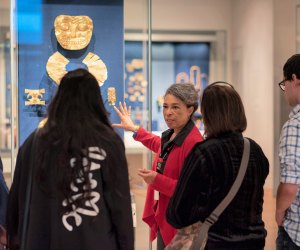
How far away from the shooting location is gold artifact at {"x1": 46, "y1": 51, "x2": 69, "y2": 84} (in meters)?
3.52

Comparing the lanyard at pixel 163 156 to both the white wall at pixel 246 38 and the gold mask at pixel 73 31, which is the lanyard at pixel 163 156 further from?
the white wall at pixel 246 38

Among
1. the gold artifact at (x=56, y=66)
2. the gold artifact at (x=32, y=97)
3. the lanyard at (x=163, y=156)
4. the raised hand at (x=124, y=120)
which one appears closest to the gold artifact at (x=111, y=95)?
the raised hand at (x=124, y=120)

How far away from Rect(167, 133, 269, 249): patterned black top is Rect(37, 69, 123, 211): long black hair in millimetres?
374

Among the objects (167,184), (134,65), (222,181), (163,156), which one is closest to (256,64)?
(134,65)

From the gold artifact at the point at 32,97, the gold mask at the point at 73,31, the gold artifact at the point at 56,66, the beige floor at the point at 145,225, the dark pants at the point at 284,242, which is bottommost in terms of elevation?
the beige floor at the point at 145,225

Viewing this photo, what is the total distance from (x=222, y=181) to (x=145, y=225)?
6.69ft

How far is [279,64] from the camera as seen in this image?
442cm

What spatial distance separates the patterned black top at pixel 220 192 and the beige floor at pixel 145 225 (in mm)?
1860

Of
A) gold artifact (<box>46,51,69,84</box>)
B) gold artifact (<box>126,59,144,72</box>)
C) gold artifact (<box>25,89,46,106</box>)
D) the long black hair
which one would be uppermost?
gold artifact (<box>126,59,144,72</box>)

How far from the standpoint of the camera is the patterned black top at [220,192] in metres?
2.00

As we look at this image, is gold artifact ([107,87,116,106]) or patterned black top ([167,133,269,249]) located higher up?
gold artifact ([107,87,116,106])

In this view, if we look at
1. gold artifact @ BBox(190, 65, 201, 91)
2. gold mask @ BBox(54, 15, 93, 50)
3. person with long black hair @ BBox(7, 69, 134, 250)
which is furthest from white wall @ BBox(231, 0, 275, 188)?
person with long black hair @ BBox(7, 69, 134, 250)

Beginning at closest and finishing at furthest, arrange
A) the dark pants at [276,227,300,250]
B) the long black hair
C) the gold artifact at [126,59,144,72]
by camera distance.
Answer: the long black hair < the dark pants at [276,227,300,250] < the gold artifact at [126,59,144,72]

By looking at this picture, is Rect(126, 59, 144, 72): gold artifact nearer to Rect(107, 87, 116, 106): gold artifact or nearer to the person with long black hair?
Rect(107, 87, 116, 106): gold artifact
